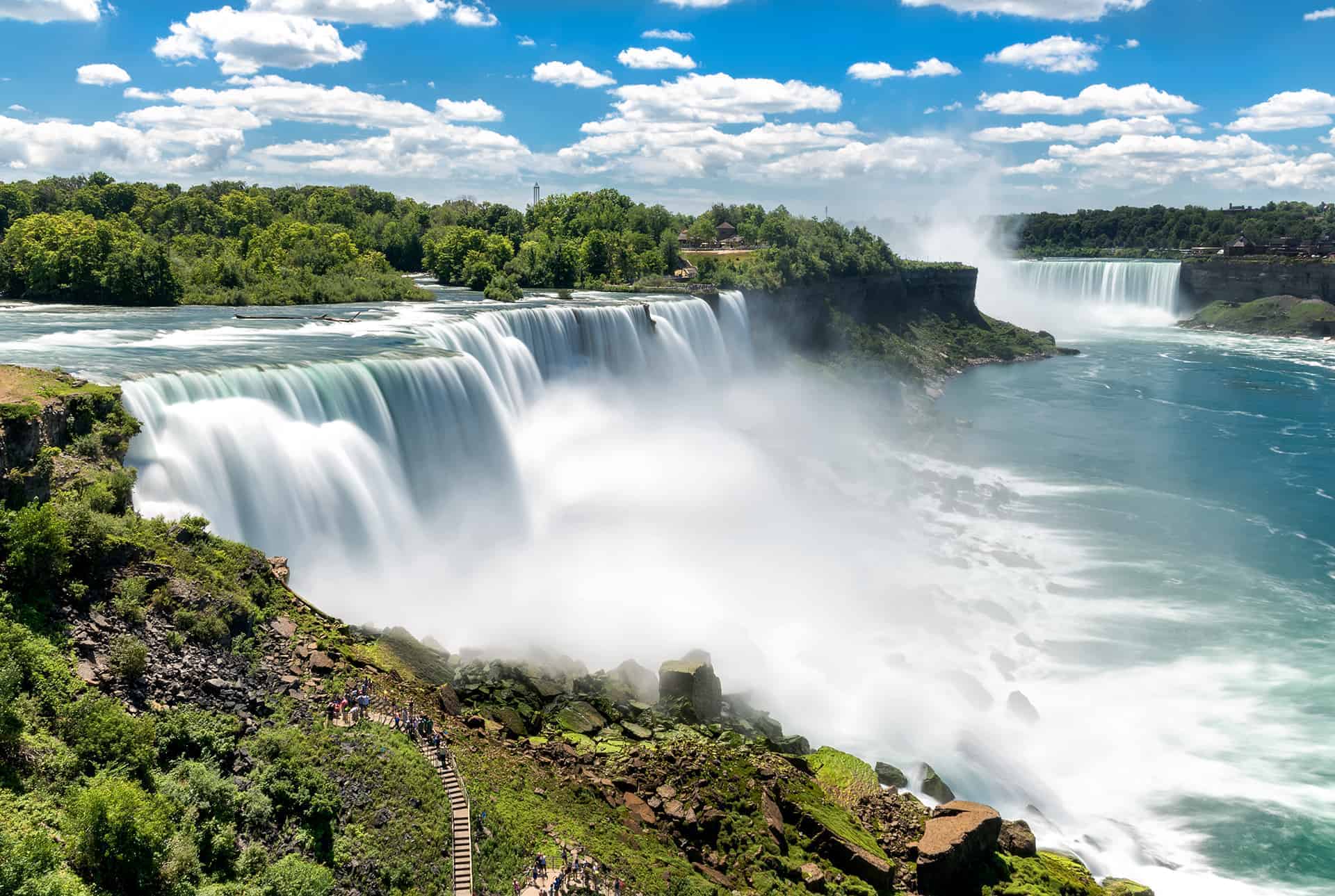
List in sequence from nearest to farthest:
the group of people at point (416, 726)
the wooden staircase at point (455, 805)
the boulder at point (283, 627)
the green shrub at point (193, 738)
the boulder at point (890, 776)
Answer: the green shrub at point (193, 738) → the wooden staircase at point (455, 805) → the group of people at point (416, 726) → the boulder at point (283, 627) → the boulder at point (890, 776)

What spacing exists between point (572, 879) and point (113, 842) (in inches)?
265

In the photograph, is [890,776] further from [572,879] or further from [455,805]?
[455,805]

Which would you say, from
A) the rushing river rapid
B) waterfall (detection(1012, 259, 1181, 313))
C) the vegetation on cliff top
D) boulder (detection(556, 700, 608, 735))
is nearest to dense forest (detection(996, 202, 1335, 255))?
waterfall (detection(1012, 259, 1181, 313))

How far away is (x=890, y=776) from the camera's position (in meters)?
22.2

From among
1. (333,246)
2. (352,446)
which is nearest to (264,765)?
(352,446)

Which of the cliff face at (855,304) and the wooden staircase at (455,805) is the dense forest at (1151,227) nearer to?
the cliff face at (855,304)

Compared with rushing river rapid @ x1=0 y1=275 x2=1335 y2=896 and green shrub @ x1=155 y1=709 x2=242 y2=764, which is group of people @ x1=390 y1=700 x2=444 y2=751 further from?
rushing river rapid @ x1=0 y1=275 x2=1335 y2=896

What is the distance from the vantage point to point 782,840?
18.2 metres

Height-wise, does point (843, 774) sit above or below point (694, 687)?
below

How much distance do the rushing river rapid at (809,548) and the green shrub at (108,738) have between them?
8.87 metres

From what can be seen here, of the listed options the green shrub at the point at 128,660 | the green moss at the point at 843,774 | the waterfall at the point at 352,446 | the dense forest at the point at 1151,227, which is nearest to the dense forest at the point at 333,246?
the waterfall at the point at 352,446

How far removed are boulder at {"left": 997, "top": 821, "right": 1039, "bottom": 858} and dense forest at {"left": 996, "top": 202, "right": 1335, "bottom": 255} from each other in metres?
135

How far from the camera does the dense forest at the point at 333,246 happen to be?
4744 centimetres

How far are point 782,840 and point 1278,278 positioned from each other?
107 meters
